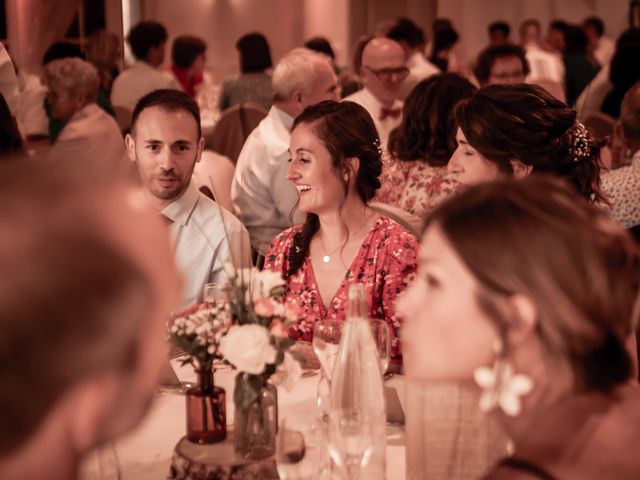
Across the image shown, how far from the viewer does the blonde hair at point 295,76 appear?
14.4 ft

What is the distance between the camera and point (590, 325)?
99cm

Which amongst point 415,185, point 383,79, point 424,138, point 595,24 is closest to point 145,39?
point 383,79

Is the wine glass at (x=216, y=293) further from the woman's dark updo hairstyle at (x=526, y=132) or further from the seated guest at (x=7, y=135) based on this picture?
the woman's dark updo hairstyle at (x=526, y=132)

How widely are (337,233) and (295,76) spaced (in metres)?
1.82

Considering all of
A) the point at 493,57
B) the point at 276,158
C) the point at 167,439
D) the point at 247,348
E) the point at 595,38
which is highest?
the point at 595,38

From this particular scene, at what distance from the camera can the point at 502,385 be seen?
102 centimetres

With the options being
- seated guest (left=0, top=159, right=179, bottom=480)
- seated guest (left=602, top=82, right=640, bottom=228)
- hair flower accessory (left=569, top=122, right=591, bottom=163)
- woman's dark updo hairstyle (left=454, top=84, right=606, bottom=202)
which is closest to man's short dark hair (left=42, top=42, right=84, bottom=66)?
seated guest (left=602, top=82, right=640, bottom=228)

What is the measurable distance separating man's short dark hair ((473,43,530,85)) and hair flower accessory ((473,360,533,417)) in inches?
179

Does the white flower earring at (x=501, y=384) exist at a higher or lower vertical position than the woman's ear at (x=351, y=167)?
lower

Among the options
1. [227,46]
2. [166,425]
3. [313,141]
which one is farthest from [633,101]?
[227,46]

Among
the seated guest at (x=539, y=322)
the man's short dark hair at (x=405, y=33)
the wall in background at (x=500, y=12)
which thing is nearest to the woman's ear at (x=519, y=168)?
the seated guest at (x=539, y=322)

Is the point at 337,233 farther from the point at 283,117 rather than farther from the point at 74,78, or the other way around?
the point at 74,78

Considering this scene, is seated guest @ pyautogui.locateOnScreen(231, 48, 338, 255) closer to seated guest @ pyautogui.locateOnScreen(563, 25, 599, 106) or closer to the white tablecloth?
the white tablecloth

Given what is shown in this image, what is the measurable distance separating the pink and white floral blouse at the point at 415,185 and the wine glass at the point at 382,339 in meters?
1.62
